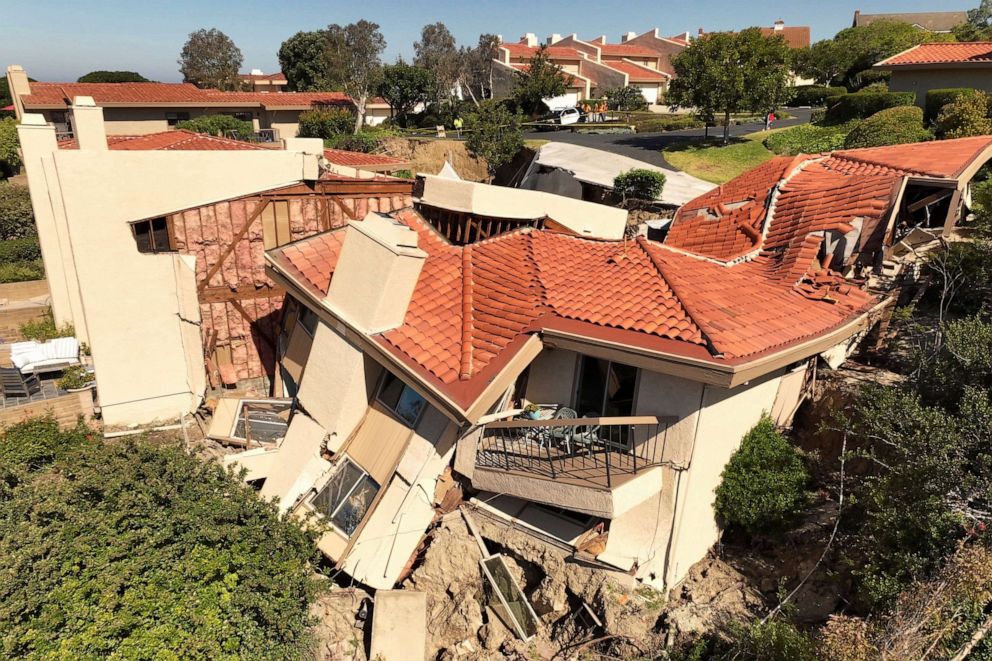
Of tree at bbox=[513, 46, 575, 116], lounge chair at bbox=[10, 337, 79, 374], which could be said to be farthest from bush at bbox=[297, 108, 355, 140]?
lounge chair at bbox=[10, 337, 79, 374]

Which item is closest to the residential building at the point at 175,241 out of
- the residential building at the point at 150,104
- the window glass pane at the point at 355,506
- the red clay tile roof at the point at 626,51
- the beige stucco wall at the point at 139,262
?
the beige stucco wall at the point at 139,262

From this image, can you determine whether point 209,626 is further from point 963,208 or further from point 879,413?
point 963,208

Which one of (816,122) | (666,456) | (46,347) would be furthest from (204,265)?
(816,122)

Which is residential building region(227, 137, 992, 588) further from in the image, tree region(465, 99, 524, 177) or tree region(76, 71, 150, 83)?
tree region(76, 71, 150, 83)

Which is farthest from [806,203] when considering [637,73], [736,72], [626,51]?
[626,51]

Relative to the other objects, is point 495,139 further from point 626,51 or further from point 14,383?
point 626,51

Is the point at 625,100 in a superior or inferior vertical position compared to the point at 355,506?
superior

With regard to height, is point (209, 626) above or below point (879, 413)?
below
